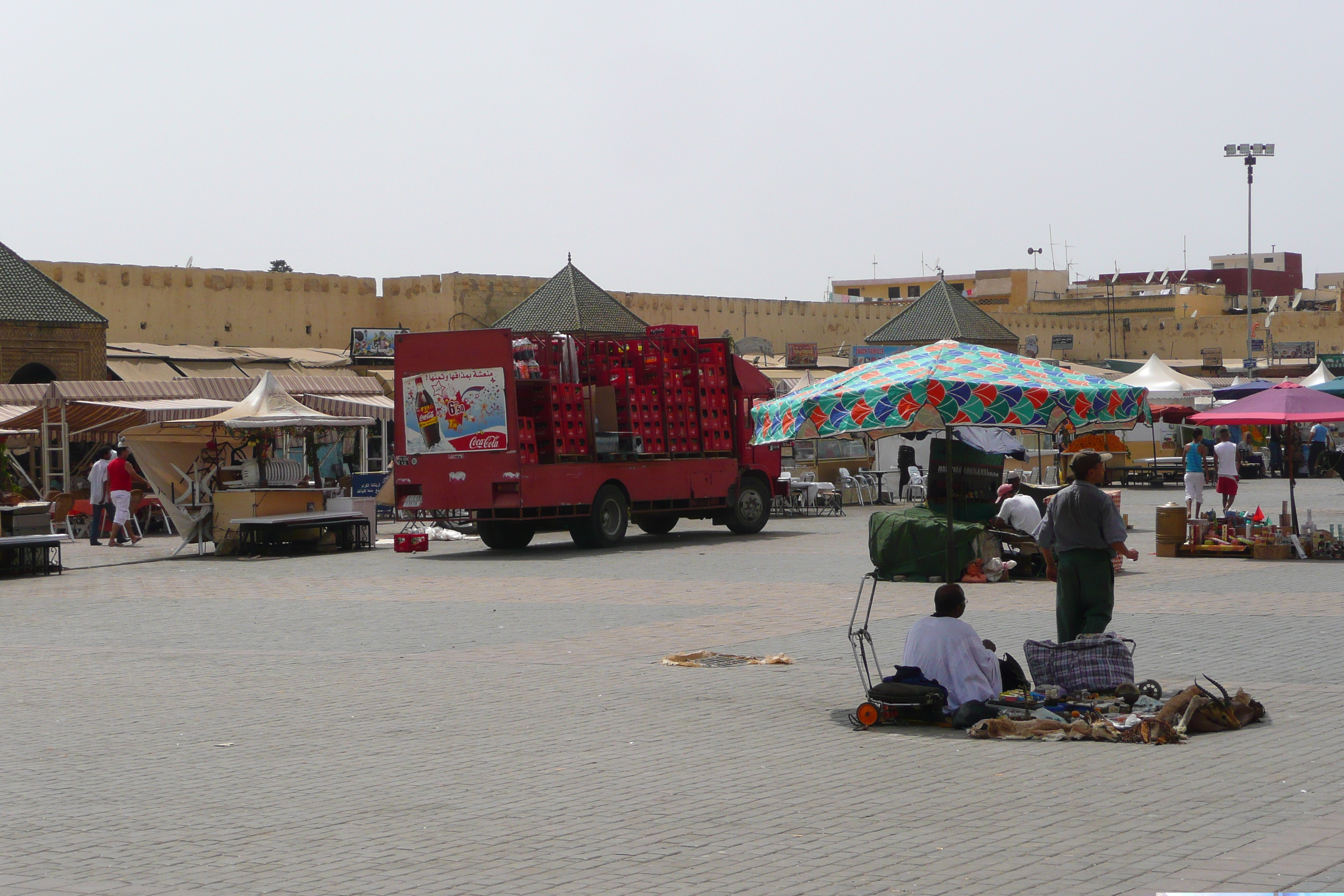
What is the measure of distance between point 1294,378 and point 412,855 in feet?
185

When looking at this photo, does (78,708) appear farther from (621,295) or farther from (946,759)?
(621,295)

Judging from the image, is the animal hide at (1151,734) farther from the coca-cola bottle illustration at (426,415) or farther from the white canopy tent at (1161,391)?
the white canopy tent at (1161,391)

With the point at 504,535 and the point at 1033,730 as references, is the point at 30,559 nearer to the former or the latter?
the point at 504,535

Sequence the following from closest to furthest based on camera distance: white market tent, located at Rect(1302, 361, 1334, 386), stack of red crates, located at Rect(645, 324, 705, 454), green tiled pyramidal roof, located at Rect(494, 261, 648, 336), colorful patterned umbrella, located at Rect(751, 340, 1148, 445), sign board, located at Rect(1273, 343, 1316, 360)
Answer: colorful patterned umbrella, located at Rect(751, 340, 1148, 445) < stack of red crates, located at Rect(645, 324, 705, 454) < white market tent, located at Rect(1302, 361, 1334, 386) < green tiled pyramidal roof, located at Rect(494, 261, 648, 336) < sign board, located at Rect(1273, 343, 1316, 360)

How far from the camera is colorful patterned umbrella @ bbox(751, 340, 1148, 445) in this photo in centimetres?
1064

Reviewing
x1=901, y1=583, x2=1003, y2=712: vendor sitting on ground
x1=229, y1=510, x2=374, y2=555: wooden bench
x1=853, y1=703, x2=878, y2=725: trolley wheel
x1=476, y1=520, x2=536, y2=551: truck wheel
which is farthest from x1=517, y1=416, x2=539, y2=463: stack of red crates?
x1=853, y1=703, x2=878, y2=725: trolley wheel

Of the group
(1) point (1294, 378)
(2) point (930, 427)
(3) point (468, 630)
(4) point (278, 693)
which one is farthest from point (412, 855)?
(1) point (1294, 378)

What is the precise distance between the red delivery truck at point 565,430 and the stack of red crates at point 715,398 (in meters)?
0.02

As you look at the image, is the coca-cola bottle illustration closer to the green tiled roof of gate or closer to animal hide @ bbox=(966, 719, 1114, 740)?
animal hide @ bbox=(966, 719, 1114, 740)

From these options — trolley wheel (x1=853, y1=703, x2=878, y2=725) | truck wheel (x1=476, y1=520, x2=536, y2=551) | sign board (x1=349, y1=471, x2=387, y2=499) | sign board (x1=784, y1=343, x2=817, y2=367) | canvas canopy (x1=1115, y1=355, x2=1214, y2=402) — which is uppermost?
sign board (x1=784, y1=343, x2=817, y2=367)

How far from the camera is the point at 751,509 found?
26219mm

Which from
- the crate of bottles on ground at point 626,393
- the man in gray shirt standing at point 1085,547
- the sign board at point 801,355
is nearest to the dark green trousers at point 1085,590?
the man in gray shirt standing at point 1085,547

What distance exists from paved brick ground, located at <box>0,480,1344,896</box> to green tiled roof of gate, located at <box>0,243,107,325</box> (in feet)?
87.4

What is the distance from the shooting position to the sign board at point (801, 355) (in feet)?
174
